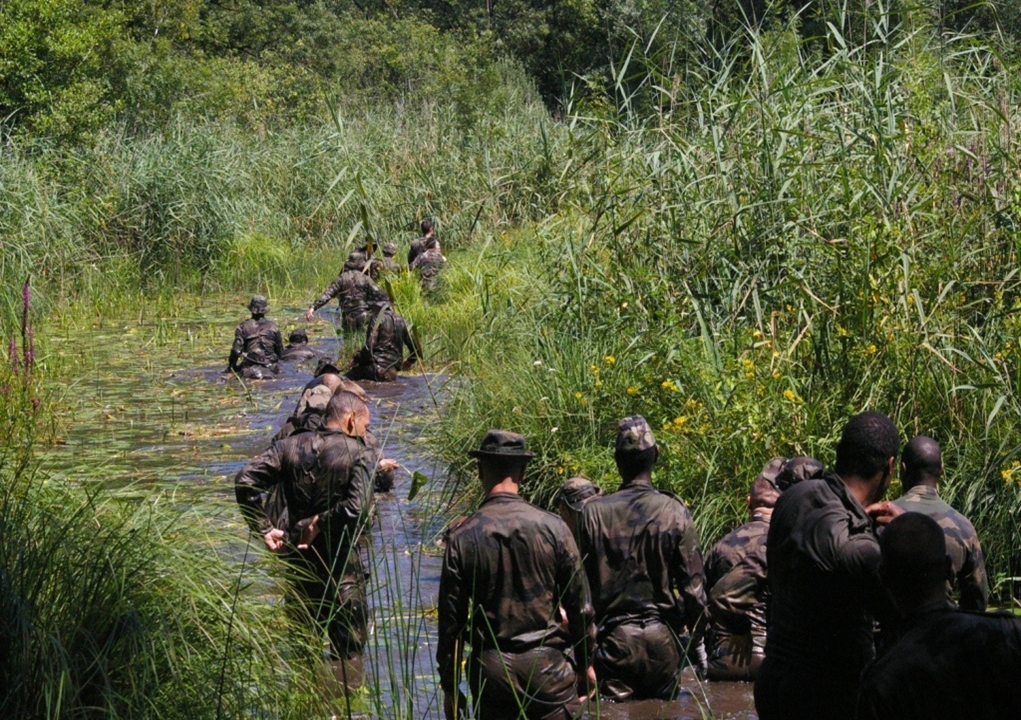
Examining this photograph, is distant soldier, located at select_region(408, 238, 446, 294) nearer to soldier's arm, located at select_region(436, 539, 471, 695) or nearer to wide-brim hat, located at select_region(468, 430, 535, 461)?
wide-brim hat, located at select_region(468, 430, 535, 461)

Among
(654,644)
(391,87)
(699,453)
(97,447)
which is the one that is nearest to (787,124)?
(699,453)

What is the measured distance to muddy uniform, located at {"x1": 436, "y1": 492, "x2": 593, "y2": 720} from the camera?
562cm

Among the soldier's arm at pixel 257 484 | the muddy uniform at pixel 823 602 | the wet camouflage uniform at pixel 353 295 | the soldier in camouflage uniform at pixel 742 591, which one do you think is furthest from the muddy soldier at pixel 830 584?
the wet camouflage uniform at pixel 353 295

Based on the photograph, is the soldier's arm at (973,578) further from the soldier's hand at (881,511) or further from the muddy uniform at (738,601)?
the muddy uniform at (738,601)

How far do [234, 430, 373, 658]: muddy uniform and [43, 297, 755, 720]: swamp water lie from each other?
0.29 meters

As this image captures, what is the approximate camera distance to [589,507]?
663 cm

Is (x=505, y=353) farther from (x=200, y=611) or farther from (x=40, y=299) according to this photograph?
(x=40, y=299)

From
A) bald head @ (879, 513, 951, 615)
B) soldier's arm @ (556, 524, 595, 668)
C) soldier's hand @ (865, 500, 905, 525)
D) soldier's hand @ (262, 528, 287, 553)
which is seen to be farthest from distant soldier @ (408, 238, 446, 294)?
bald head @ (879, 513, 951, 615)

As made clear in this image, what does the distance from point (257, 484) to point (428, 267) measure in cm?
1254

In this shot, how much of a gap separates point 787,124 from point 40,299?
12.9 metres

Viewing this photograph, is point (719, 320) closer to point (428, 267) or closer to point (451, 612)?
point (451, 612)

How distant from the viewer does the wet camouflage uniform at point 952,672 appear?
3.45 meters

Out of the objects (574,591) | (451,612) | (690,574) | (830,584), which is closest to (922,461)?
(690,574)

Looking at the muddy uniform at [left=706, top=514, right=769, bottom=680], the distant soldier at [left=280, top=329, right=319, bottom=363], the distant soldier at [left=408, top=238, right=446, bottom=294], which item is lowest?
the distant soldier at [left=280, top=329, right=319, bottom=363]
